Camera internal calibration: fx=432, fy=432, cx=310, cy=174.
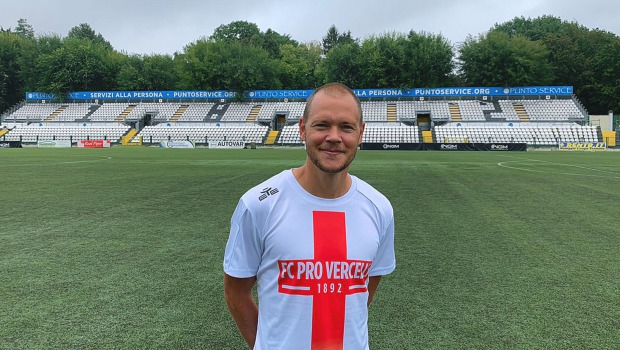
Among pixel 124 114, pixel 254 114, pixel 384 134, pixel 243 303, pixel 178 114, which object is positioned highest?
pixel 124 114

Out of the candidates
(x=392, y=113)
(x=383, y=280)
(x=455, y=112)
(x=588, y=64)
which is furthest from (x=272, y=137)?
(x=383, y=280)

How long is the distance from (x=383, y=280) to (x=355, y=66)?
59264 millimetres

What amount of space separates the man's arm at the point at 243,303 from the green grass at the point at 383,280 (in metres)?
1.43

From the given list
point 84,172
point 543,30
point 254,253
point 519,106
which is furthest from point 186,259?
point 543,30

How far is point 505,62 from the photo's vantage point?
56062 mm

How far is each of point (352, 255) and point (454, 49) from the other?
65.9 m

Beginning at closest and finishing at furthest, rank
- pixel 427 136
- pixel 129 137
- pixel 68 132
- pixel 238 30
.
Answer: pixel 427 136 → pixel 129 137 → pixel 68 132 → pixel 238 30

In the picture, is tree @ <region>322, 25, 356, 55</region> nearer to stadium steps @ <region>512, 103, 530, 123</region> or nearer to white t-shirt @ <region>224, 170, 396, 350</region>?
stadium steps @ <region>512, 103, 530, 123</region>

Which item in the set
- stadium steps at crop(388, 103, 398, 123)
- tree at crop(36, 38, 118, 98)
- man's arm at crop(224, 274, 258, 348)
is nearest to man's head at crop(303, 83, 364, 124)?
man's arm at crop(224, 274, 258, 348)

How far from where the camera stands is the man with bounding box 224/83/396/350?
1883 millimetres

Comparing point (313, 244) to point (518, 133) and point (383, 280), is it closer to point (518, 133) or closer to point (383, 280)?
point (383, 280)

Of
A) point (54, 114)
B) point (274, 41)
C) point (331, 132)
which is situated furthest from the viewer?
point (274, 41)

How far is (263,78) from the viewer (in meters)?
64.7

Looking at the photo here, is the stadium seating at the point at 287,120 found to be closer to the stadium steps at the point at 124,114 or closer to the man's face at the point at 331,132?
the stadium steps at the point at 124,114
